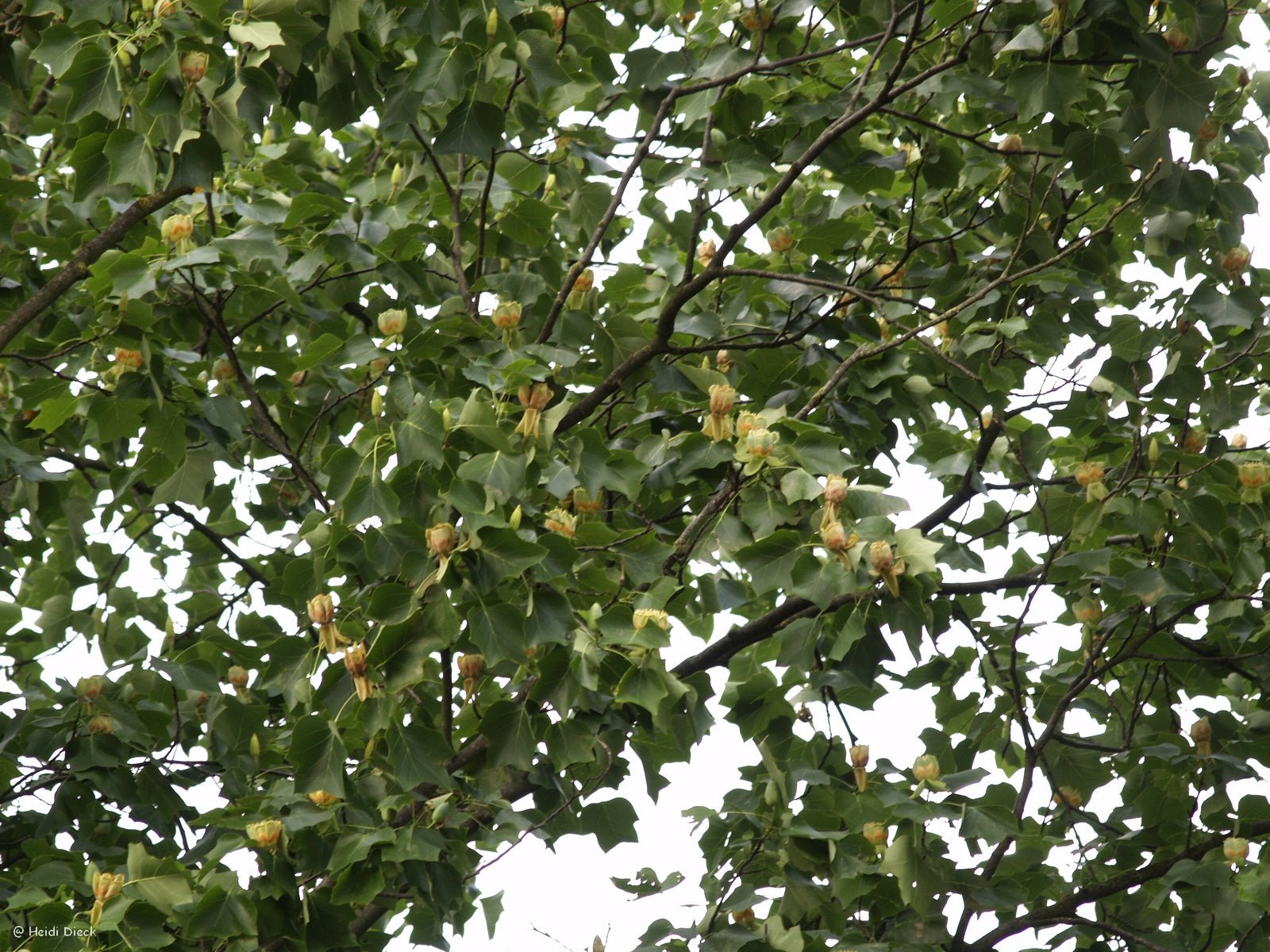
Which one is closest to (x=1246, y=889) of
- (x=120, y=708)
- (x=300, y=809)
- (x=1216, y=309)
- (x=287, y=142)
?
(x=1216, y=309)

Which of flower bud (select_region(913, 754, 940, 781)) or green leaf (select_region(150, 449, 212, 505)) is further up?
green leaf (select_region(150, 449, 212, 505))

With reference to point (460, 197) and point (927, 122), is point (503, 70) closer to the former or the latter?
point (460, 197)

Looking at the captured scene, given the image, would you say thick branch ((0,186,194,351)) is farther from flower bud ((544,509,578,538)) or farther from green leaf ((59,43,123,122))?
flower bud ((544,509,578,538))

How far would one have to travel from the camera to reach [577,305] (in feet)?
12.1

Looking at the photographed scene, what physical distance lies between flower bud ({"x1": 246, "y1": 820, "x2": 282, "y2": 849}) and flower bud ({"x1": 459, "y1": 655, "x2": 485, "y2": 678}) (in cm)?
55

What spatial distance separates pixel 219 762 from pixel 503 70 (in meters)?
2.32

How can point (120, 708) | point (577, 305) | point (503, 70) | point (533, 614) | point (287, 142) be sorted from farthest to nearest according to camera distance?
point (287, 142)
point (120, 708)
point (577, 305)
point (503, 70)
point (533, 614)

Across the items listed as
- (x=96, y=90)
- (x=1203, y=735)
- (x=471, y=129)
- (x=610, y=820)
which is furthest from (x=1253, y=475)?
(x=96, y=90)

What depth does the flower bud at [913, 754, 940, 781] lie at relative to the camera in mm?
3428

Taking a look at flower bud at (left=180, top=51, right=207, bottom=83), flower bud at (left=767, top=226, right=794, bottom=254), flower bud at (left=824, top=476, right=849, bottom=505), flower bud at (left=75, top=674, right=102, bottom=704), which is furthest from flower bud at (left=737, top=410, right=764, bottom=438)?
flower bud at (left=75, top=674, right=102, bottom=704)

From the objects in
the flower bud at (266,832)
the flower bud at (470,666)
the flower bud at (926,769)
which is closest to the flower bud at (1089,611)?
the flower bud at (926,769)

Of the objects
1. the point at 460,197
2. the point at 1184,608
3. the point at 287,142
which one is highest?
the point at 287,142

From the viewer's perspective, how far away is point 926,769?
3.43 metres

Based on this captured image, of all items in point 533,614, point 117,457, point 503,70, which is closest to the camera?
point 533,614
